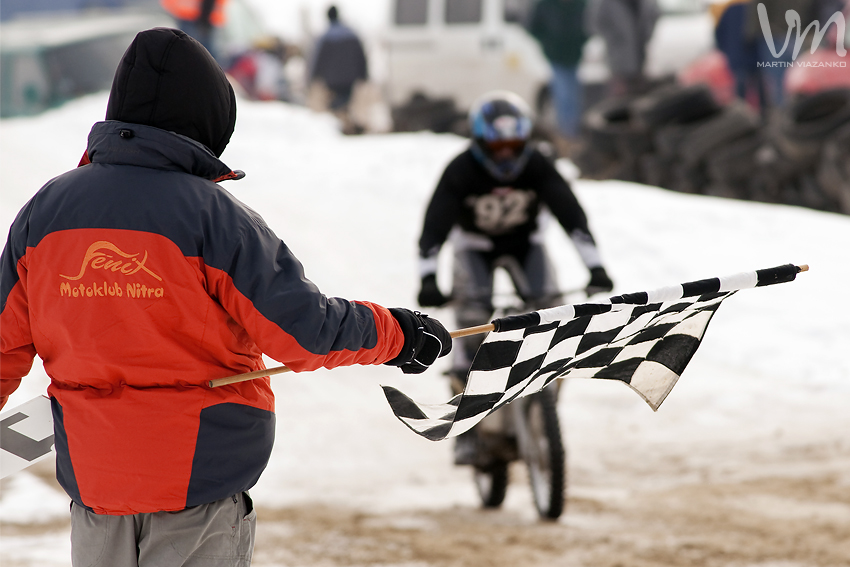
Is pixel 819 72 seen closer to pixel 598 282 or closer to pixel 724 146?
pixel 724 146

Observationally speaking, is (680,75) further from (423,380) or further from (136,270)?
(136,270)

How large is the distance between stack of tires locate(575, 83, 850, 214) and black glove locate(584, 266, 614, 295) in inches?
233

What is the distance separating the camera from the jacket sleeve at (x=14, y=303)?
2.15m

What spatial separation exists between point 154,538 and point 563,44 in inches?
500

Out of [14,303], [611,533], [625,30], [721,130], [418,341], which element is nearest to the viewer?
[14,303]

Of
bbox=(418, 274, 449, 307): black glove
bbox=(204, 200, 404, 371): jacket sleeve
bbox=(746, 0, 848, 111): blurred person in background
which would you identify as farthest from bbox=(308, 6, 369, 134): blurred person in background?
bbox=(204, 200, 404, 371): jacket sleeve

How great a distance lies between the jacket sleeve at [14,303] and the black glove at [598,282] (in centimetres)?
318

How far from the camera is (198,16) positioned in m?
14.0

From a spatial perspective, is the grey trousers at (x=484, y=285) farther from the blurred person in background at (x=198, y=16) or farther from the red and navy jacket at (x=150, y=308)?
the blurred person in background at (x=198, y=16)

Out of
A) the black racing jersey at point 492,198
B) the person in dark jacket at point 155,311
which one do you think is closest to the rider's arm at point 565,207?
the black racing jersey at point 492,198

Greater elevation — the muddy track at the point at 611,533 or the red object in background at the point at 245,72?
the red object in background at the point at 245,72

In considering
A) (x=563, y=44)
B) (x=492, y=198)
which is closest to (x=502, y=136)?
(x=492, y=198)

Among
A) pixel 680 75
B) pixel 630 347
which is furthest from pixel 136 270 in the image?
pixel 680 75

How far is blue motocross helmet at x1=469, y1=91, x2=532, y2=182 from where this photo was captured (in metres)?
5.11
